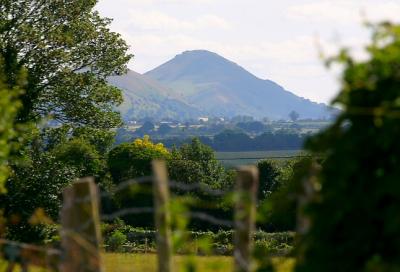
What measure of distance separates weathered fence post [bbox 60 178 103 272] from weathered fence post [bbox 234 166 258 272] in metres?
1.49

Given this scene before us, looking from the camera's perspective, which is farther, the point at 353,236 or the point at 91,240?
the point at 91,240

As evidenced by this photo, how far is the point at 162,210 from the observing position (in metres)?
8.06

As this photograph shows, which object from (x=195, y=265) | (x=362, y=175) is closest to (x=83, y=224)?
(x=195, y=265)

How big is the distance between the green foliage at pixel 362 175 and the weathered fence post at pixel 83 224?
2253mm

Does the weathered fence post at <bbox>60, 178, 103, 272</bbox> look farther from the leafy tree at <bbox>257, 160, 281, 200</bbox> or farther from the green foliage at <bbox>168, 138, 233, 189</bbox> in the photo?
the leafy tree at <bbox>257, 160, 281, 200</bbox>

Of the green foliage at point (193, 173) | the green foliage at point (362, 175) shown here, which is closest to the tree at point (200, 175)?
the green foliage at point (193, 173)

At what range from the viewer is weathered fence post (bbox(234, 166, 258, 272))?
8070mm

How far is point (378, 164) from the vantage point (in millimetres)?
7168

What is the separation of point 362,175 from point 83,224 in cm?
300

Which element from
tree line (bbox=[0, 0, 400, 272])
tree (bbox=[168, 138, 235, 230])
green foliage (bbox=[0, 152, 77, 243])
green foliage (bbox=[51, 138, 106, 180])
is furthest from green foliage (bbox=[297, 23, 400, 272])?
green foliage (bbox=[51, 138, 106, 180])

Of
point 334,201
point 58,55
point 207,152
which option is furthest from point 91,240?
point 207,152

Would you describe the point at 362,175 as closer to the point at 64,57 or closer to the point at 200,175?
the point at 64,57

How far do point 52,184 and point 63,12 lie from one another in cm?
976

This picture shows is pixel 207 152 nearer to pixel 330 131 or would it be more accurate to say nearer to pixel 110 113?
pixel 110 113
